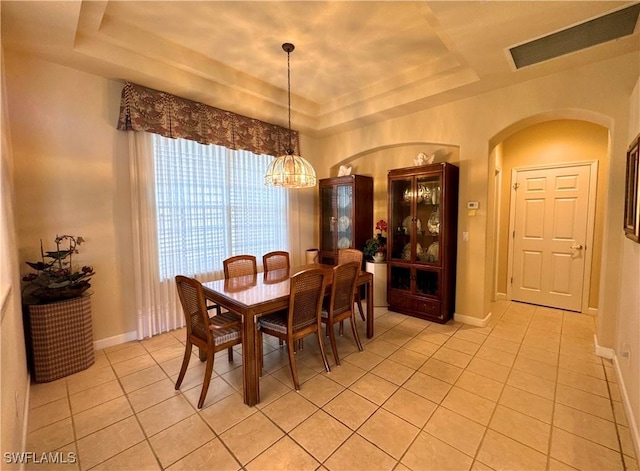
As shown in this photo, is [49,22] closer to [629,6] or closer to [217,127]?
[217,127]

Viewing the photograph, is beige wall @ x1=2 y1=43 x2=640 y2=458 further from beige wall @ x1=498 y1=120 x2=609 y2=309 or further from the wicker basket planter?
beige wall @ x1=498 y1=120 x2=609 y2=309

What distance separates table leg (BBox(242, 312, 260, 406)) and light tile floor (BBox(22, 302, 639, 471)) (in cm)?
9

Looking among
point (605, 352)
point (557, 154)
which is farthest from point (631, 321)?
point (557, 154)

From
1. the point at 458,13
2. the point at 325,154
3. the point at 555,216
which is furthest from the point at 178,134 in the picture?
the point at 555,216

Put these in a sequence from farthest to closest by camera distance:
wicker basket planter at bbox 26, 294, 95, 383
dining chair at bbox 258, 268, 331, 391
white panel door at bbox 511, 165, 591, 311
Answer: white panel door at bbox 511, 165, 591, 311 < wicker basket planter at bbox 26, 294, 95, 383 < dining chair at bbox 258, 268, 331, 391

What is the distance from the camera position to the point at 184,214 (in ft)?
11.4

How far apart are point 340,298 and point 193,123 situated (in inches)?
105

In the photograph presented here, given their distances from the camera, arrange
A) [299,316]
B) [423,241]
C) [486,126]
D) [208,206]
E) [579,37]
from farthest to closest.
→ [423,241]
[208,206]
[486,126]
[299,316]
[579,37]

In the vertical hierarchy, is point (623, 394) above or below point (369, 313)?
below

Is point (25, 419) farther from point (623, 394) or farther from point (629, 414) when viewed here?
point (623, 394)

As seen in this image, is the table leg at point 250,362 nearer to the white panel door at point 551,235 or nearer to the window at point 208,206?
the window at point 208,206

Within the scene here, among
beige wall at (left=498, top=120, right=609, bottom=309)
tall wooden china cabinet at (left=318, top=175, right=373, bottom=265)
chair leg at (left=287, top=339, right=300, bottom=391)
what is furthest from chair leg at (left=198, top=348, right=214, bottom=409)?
beige wall at (left=498, top=120, right=609, bottom=309)

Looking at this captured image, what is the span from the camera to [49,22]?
2080 millimetres

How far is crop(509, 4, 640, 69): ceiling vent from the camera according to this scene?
2.06 m
